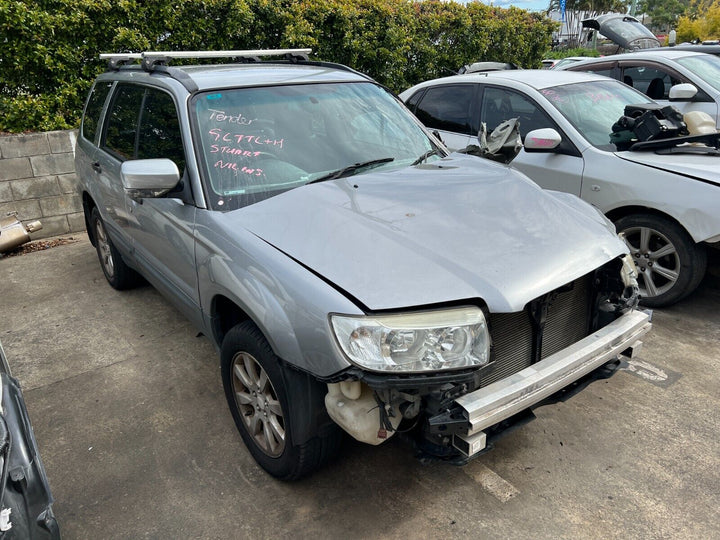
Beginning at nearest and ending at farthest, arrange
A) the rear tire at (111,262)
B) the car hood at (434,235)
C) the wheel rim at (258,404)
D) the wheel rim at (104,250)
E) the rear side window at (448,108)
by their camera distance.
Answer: the car hood at (434,235) → the wheel rim at (258,404) → the rear tire at (111,262) → the wheel rim at (104,250) → the rear side window at (448,108)

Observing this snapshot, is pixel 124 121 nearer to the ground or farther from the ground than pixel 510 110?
farther from the ground

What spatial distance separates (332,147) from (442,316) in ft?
4.86

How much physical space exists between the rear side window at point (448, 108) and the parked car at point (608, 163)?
0.01m

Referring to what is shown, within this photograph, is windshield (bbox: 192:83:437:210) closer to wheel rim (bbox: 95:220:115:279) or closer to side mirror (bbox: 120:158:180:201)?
side mirror (bbox: 120:158:180:201)

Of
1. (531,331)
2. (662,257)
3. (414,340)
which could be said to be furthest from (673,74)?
(414,340)

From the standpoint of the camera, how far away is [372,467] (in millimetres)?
2793

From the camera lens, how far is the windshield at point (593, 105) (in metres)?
4.68

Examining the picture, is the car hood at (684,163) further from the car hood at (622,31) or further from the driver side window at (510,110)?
the car hood at (622,31)

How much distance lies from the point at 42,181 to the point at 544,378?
629 centimetres

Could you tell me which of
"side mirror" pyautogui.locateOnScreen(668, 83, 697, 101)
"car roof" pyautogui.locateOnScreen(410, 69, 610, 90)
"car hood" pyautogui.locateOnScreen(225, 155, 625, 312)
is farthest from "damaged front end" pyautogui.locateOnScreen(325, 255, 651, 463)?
"side mirror" pyautogui.locateOnScreen(668, 83, 697, 101)

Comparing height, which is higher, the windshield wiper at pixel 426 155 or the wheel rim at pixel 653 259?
the windshield wiper at pixel 426 155

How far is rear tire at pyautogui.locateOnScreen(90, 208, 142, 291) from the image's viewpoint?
15.6 ft

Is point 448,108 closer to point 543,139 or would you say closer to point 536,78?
point 536,78

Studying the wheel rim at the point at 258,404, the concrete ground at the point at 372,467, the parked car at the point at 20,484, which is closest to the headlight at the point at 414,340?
the wheel rim at the point at 258,404
